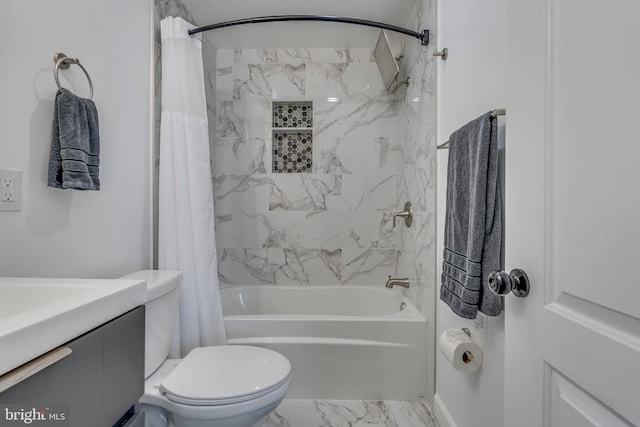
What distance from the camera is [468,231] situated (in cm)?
112

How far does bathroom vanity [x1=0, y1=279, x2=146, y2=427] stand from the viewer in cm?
Result: 48

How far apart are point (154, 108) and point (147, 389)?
1.40 metres

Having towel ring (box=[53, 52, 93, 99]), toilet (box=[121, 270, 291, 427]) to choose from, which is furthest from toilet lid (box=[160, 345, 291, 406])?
towel ring (box=[53, 52, 93, 99])

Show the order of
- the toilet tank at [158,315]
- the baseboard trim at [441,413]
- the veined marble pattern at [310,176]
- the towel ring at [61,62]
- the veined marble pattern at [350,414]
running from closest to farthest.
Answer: the towel ring at [61,62]
the toilet tank at [158,315]
the baseboard trim at [441,413]
the veined marble pattern at [350,414]
the veined marble pattern at [310,176]

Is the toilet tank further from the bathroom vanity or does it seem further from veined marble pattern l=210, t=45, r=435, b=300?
veined marble pattern l=210, t=45, r=435, b=300

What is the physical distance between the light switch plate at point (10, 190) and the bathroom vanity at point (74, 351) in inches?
11.1

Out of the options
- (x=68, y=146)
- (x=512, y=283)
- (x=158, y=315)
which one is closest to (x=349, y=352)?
(x=158, y=315)

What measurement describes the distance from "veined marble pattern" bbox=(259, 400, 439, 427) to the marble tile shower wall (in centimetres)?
98

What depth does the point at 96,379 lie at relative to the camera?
619 mm

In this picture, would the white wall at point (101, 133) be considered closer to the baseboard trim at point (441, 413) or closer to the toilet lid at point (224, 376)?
the toilet lid at point (224, 376)

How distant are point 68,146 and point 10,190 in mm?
217

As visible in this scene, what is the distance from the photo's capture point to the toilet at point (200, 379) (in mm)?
1090

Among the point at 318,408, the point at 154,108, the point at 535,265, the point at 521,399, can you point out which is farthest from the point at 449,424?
the point at 154,108

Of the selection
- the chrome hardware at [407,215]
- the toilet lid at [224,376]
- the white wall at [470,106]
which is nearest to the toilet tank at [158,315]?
the toilet lid at [224,376]
